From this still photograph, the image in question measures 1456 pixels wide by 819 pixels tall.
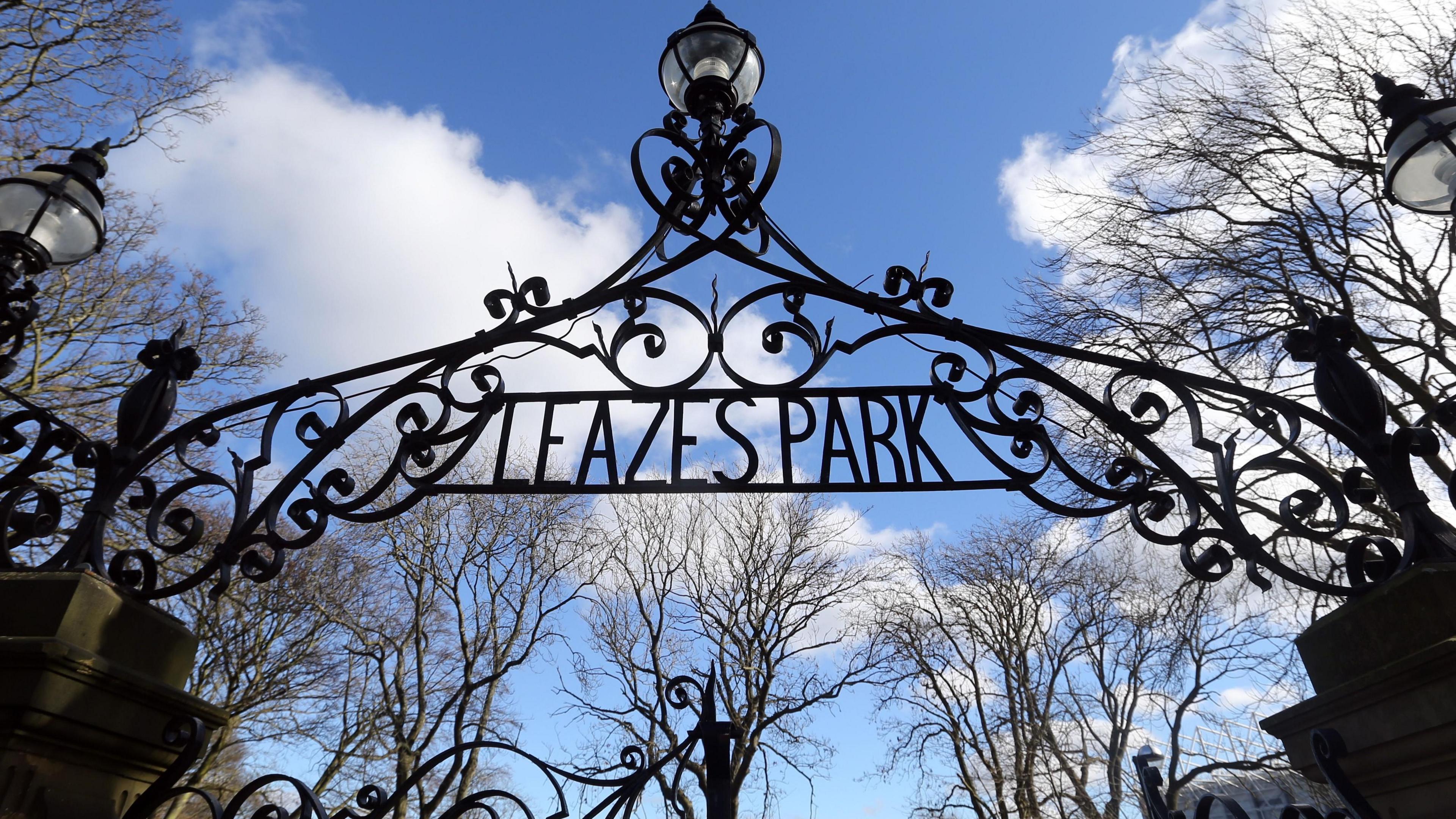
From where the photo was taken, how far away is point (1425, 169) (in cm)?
311

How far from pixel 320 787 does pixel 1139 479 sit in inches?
702

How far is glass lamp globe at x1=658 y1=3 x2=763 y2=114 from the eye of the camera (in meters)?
3.97

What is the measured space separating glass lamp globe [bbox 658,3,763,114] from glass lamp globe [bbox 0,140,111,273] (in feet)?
8.41

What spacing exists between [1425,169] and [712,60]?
292 cm

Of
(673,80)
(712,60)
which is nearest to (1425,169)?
(712,60)

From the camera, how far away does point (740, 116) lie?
13.4 ft

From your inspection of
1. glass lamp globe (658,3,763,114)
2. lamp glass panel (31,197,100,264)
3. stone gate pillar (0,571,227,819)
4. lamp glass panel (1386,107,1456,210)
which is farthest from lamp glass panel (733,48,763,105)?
stone gate pillar (0,571,227,819)

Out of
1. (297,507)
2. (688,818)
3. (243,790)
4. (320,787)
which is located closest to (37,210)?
(297,507)

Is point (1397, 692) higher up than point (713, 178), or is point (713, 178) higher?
point (713, 178)

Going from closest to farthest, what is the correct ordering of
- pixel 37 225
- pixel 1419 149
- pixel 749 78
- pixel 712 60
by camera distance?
pixel 1419 149 → pixel 37 225 → pixel 712 60 → pixel 749 78

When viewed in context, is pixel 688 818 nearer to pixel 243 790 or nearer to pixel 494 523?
pixel 243 790

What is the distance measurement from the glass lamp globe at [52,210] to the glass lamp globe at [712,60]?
2565mm

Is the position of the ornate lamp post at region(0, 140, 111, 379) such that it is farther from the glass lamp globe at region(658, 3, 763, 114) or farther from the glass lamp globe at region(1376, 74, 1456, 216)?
the glass lamp globe at region(1376, 74, 1456, 216)

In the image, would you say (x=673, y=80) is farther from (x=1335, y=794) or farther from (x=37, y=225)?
(x=1335, y=794)
